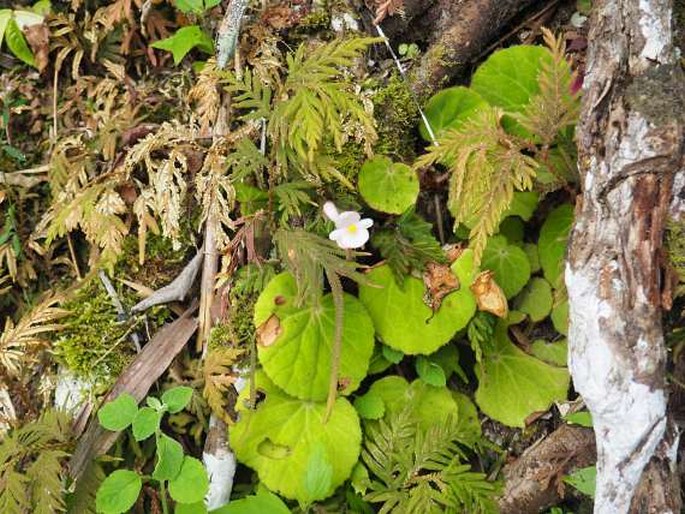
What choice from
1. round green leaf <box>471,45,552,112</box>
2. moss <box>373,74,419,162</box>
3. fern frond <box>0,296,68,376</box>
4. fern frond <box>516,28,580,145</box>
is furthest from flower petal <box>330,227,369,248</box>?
fern frond <box>0,296,68,376</box>

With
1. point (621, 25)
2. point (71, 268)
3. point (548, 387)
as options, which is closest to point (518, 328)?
point (548, 387)

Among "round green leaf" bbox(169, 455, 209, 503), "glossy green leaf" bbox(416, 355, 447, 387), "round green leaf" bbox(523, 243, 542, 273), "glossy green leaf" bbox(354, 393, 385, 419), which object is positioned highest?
"round green leaf" bbox(523, 243, 542, 273)

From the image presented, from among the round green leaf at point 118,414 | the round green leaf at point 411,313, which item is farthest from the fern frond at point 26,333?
the round green leaf at point 411,313

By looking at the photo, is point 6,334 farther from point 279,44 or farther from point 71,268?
point 279,44

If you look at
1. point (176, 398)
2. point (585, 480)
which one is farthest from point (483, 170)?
point (176, 398)

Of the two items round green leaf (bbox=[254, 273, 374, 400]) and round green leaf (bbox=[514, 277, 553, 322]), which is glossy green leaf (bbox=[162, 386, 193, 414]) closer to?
round green leaf (bbox=[254, 273, 374, 400])

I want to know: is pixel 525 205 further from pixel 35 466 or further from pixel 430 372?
pixel 35 466
